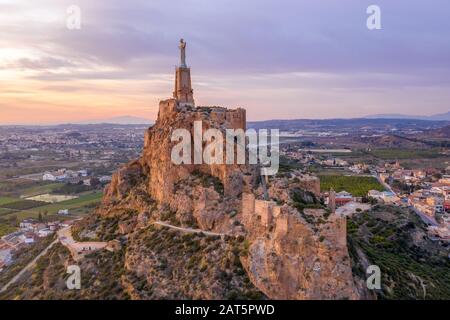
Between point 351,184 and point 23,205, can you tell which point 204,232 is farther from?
point 351,184

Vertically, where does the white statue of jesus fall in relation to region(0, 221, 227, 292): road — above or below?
above

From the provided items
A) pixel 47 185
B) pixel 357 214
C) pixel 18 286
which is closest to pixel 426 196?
pixel 357 214

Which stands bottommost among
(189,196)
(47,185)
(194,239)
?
(47,185)

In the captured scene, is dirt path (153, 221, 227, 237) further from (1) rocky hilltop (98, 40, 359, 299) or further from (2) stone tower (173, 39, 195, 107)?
(2) stone tower (173, 39, 195, 107)

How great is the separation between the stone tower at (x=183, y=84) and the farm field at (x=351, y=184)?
46639 mm

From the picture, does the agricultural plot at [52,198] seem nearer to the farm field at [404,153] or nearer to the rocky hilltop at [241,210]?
the rocky hilltop at [241,210]

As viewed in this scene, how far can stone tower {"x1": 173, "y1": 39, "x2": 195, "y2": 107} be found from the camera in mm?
42906

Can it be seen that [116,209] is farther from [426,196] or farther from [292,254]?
[426,196]

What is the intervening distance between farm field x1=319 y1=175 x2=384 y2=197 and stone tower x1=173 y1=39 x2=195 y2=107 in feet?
153

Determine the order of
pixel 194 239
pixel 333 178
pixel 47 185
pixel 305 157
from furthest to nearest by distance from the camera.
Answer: pixel 305 157 < pixel 47 185 < pixel 333 178 < pixel 194 239

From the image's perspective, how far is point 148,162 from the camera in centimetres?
4425

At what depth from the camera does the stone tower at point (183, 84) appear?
42906 mm

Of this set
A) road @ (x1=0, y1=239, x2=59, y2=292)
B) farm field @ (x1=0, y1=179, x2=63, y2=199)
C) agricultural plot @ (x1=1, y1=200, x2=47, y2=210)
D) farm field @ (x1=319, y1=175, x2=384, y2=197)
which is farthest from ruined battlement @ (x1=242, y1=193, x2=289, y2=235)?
farm field @ (x1=0, y1=179, x2=63, y2=199)
